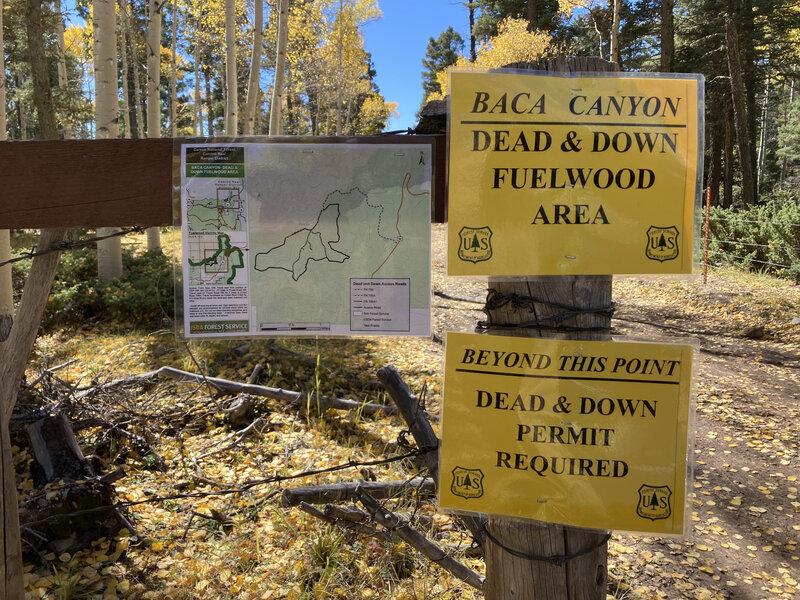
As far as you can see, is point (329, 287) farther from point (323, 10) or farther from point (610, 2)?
point (323, 10)

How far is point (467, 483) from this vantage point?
4.28 feet

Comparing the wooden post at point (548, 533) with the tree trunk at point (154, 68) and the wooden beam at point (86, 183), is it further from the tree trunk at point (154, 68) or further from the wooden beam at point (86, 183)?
the tree trunk at point (154, 68)

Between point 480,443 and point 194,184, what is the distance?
1003 mm

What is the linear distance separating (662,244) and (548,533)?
2.51ft

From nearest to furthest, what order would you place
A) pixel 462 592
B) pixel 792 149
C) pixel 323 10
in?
pixel 462 592 → pixel 323 10 → pixel 792 149

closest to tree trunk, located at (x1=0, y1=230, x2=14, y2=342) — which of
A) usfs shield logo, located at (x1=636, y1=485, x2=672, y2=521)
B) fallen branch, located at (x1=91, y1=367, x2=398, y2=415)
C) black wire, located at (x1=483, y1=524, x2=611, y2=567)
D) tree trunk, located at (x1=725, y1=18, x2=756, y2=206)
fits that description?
fallen branch, located at (x1=91, y1=367, x2=398, y2=415)

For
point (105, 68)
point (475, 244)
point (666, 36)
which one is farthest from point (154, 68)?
point (666, 36)

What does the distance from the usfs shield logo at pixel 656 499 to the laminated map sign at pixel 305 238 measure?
683 mm

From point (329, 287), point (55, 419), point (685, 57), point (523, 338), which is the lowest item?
point (55, 419)

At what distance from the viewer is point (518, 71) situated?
46.9 inches

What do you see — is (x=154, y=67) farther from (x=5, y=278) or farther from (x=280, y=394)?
(x=280, y=394)

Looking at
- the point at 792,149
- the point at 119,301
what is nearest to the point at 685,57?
the point at 792,149

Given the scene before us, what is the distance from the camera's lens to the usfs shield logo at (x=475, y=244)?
1207 mm

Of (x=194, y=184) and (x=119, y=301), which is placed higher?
(x=194, y=184)
